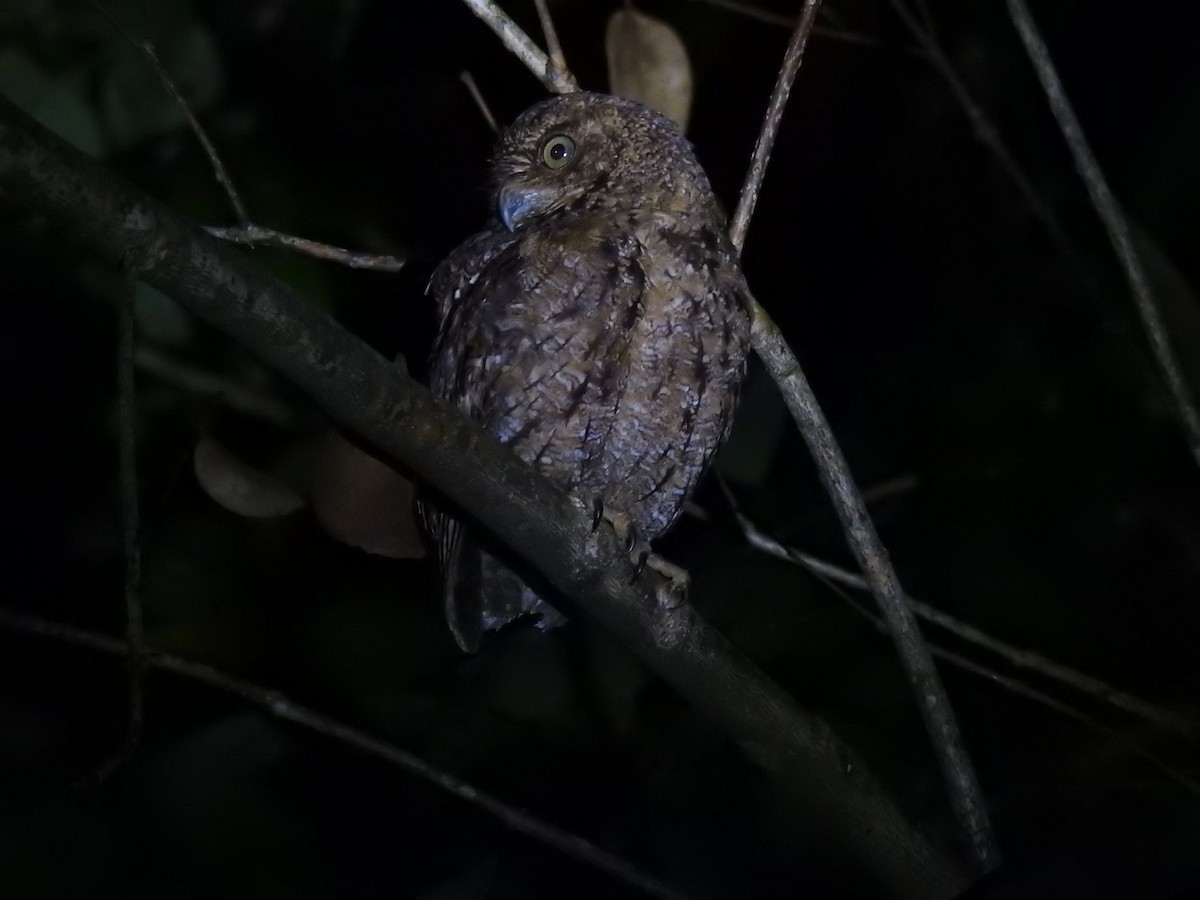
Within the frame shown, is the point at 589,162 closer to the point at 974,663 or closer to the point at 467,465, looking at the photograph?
the point at 467,465

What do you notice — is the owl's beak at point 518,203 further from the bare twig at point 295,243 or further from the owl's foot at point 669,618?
the owl's foot at point 669,618

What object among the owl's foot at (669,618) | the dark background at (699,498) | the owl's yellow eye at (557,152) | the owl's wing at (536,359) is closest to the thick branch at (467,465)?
the owl's foot at (669,618)

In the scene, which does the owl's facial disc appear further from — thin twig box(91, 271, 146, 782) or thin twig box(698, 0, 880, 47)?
thin twig box(91, 271, 146, 782)

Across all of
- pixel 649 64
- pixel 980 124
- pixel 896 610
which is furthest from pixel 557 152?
pixel 896 610

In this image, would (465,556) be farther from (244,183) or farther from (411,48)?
(411,48)

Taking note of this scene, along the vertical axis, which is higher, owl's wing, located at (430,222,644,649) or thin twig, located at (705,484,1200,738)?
owl's wing, located at (430,222,644,649)

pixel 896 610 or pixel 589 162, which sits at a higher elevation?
pixel 589 162

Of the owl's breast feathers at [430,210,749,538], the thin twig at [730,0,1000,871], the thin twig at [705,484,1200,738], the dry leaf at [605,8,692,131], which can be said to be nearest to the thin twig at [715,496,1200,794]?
the thin twig at [705,484,1200,738]
